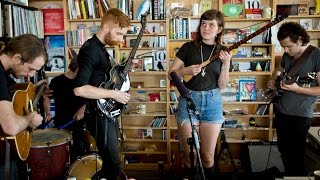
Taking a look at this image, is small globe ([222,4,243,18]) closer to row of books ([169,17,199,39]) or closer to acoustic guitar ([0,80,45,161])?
row of books ([169,17,199,39])

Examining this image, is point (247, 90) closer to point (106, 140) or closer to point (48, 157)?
point (106, 140)

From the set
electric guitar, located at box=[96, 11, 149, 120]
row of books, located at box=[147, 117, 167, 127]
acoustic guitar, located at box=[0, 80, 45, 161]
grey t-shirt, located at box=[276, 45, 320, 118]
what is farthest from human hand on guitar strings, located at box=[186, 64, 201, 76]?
row of books, located at box=[147, 117, 167, 127]

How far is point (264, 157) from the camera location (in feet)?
11.5

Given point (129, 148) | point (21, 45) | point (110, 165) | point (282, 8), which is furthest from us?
point (129, 148)

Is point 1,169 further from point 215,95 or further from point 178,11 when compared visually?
point 178,11

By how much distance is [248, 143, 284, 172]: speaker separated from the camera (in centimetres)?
344

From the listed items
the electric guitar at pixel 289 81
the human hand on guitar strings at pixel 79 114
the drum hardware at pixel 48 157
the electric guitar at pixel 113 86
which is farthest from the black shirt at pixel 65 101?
the electric guitar at pixel 289 81

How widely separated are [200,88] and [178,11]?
1821 millimetres

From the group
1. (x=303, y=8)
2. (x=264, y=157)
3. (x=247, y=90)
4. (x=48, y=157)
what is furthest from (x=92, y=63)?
(x=303, y=8)

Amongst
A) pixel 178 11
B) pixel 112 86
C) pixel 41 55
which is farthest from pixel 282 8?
pixel 41 55

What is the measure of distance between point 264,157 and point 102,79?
6.89 ft

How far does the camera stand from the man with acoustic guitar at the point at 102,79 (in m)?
2.08

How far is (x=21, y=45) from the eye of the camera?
1.80 meters

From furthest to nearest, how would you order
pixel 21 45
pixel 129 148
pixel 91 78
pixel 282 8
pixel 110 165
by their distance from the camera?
1. pixel 129 148
2. pixel 282 8
3. pixel 110 165
4. pixel 91 78
5. pixel 21 45
